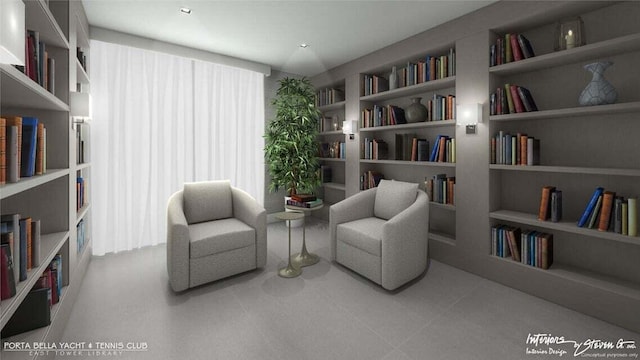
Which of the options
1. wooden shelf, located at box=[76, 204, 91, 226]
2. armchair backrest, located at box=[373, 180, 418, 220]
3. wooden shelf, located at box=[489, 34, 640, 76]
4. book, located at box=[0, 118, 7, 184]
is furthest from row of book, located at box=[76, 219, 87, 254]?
wooden shelf, located at box=[489, 34, 640, 76]

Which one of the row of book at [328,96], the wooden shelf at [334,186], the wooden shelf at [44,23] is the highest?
the row of book at [328,96]

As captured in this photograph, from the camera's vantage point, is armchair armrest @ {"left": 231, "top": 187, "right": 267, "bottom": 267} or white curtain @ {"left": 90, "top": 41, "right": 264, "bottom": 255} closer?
armchair armrest @ {"left": 231, "top": 187, "right": 267, "bottom": 267}

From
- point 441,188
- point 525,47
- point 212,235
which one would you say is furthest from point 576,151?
point 212,235

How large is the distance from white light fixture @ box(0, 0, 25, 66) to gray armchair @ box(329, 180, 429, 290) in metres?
2.40

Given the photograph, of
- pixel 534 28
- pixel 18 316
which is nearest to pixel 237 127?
pixel 18 316

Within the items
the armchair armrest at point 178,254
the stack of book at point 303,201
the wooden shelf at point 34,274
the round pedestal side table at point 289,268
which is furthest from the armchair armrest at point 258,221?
the wooden shelf at point 34,274

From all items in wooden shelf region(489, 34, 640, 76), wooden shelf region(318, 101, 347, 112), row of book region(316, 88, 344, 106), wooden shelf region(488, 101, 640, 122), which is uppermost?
row of book region(316, 88, 344, 106)

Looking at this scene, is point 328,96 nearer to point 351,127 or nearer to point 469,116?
point 351,127

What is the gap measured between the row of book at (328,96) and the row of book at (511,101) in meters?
2.53

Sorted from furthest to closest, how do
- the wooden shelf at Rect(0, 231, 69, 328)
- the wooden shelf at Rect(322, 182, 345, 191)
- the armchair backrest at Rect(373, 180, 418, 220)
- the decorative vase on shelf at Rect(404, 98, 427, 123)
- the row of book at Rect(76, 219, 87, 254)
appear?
the wooden shelf at Rect(322, 182, 345, 191), the decorative vase on shelf at Rect(404, 98, 427, 123), the armchair backrest at Rect(373, 180, 418, 220), the row of book at Rect(76, 219, 87, 254), the wooden shelf at Rect(0, 231, 69, 328)

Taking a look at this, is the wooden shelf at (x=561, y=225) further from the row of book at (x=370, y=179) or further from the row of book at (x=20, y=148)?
the row of book at (x=20, y=148)

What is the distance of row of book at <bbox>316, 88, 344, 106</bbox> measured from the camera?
4.79 metres

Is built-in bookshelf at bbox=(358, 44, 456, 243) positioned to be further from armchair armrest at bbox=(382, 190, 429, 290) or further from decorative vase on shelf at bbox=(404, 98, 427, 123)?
armchair armrest at bbox=(382, 190, 429, 290)

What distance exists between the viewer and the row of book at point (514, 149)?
254cm
